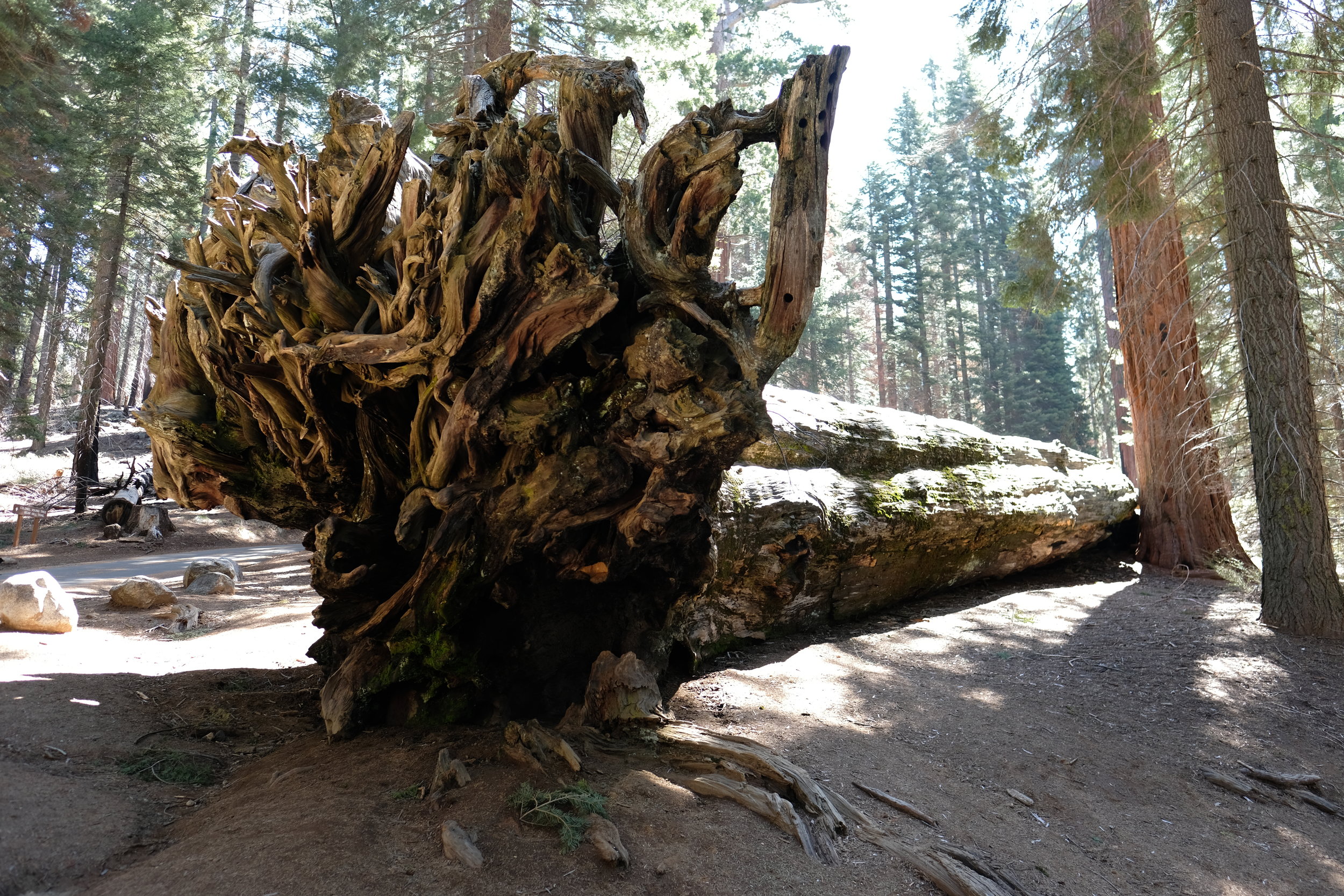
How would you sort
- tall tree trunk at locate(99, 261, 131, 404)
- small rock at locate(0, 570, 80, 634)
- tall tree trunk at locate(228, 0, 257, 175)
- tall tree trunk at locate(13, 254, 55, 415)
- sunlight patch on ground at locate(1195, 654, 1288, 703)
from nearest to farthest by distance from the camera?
sunlight patch on ground at locate(1195, 654, 1288, 703)
small rock at locate(0, 570, 80, 634)
tall tree trunk at locate(13, 254, 55, 415)
tall tree trunk at locate(228, 0, 257, 175)
tall tree trunk at locate(99, 261, 131, 404)

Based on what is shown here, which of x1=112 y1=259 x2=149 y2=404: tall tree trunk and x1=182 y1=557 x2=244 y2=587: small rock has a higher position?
x1=112 y1=259 x2=149 y2=404: tall tree trunk

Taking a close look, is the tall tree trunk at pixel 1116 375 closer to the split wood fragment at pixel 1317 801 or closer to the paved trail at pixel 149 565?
the split wood fragment at pixel 1317 801

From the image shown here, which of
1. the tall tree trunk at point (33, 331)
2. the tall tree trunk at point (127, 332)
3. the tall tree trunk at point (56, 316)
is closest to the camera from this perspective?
the tall tree trunk at point (33, 331)

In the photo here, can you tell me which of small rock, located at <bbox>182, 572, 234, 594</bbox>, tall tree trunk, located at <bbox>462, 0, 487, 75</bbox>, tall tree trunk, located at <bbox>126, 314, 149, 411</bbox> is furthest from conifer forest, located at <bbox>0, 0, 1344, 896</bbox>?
tall tree trunk, located at <bbox>126, 314, 149, 411</bbox>

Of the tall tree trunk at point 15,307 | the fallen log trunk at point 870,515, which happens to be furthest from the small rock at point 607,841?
the tall tree trunk at point 15,307

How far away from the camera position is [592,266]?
3.86 meters

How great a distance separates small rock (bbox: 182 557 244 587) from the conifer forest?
97 millimetres

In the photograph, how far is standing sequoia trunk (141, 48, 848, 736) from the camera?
3.76 meters

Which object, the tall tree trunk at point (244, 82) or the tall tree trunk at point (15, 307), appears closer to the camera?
the tall tree trunk at point (15, 307)

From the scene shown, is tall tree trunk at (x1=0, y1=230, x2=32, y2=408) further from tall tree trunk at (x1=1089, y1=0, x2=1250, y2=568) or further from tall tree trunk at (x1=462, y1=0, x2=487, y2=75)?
tall tree trunk at (x1=1089, y1=0, x2=1250, y2=568)

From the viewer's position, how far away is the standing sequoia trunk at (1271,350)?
6.68 metres

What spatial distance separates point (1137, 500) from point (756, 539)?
719cm

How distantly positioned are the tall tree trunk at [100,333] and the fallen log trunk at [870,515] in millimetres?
17442

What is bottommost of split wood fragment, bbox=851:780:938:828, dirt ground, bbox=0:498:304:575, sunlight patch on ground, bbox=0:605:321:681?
split wood fragment, bbox=851:780:938:828
